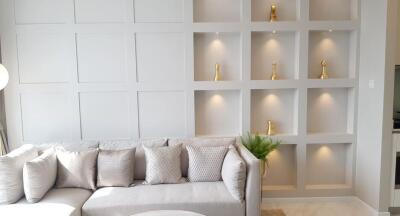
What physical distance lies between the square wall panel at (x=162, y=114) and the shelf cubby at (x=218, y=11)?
101cm

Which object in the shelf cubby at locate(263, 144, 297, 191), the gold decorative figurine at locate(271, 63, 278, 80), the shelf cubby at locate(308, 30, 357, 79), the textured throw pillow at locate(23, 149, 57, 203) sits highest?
the shelf cubby at locate(308, 30, 357, 79)

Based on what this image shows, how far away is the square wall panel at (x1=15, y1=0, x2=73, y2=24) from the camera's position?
3.63 meters

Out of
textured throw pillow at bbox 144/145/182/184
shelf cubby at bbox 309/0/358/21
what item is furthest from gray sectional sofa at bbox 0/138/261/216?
shelf cubby at bbox 309/0/358/21

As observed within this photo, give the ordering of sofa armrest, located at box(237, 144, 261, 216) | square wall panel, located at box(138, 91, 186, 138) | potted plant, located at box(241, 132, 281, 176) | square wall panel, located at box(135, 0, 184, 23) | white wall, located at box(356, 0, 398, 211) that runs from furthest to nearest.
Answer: square wall panel, located at box(138, 91, 186, 138) < square wall panel, located at box(135, 0, 184, 23) < potted plant, located at box(241, 132, 281, 176) < white wall, located at box(356, 0, 398, 211) < sofa armrest, located at box(237, 144, 261, 216)

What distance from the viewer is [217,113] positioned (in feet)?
13.2

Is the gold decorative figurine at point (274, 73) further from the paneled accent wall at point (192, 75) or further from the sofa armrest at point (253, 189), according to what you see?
the sofa armrest at point (253, 189)

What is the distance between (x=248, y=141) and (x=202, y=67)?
111 cm

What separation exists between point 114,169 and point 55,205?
2.21 ft

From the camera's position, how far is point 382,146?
3373 mm

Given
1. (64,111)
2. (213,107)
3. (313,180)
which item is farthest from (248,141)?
(64,111)

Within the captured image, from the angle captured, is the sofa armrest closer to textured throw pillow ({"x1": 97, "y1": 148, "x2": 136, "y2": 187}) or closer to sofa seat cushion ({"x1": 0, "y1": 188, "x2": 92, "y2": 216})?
textured throw pillow ({"x1": 97, "y1": 148, "x2": 136, "y2": 187})

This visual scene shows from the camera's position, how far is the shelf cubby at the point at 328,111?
4047mm

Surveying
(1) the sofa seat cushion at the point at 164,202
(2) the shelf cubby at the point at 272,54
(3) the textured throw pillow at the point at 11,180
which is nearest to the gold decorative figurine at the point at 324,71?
(2) the shelf cubby at the point at 272,54

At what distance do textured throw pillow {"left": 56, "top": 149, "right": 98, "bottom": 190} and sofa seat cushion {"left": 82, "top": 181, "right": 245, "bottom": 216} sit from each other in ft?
0.70
